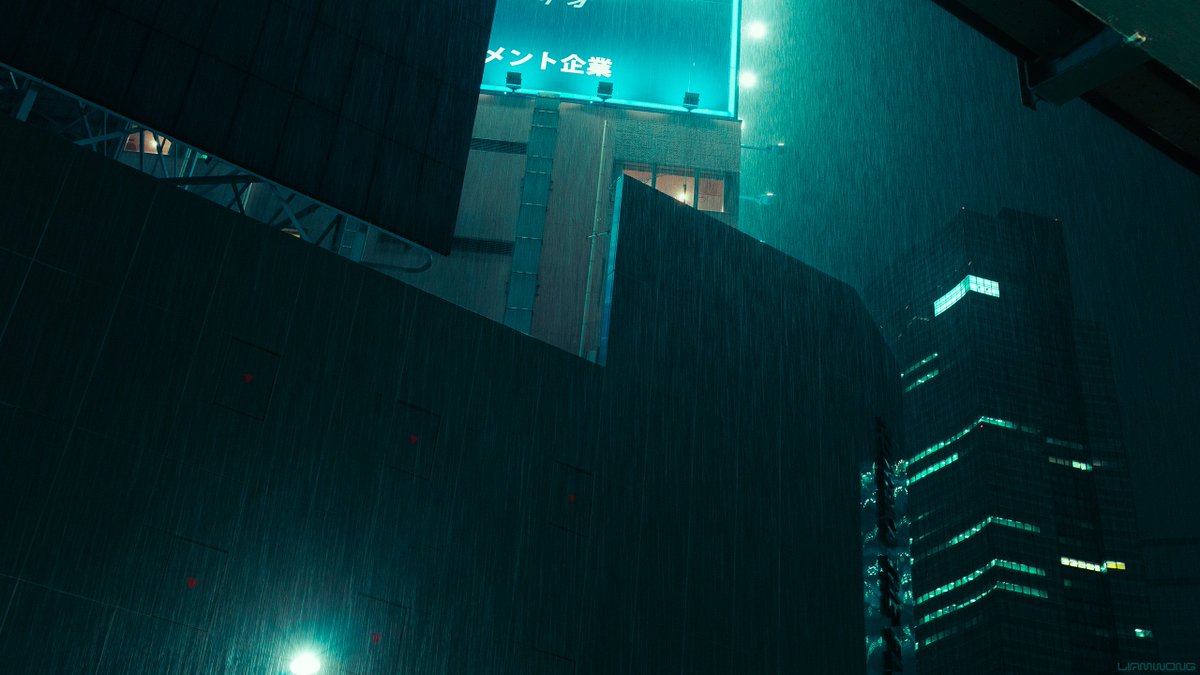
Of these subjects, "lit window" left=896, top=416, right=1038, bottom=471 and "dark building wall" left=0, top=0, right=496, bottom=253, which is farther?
"lit window" left=896, top=416, right=1038, bottom=471

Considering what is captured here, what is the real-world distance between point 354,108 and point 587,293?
1818cm

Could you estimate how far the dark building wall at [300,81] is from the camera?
1919cm

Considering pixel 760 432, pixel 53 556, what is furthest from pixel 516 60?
pixel 53 556

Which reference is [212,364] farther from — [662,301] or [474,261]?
[474,261]

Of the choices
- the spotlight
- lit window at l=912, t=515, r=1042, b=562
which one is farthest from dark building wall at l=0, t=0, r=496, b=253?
lit window at l=912, t=515, r=1042, b=562

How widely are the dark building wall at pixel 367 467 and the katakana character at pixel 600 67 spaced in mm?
21552

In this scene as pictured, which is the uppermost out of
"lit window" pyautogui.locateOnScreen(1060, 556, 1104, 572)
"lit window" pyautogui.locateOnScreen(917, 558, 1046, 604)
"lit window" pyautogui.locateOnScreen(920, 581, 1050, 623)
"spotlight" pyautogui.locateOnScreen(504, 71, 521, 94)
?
"lit window" pyautogui.locateOnScreen(1060, 556, 1104, 572)

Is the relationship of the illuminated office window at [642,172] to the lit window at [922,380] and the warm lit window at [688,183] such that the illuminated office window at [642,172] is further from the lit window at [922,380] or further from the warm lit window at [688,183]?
the lit window at [922,380]

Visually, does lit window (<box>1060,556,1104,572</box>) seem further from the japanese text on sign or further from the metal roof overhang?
the metal roof overhang

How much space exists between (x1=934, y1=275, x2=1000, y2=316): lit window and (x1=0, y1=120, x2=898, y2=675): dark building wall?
179 m

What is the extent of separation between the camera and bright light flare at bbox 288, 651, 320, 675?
16.5 metres

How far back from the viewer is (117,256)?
1689 cm

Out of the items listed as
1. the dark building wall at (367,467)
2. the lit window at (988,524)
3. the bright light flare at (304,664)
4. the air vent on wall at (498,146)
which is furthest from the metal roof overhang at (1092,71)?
the lit window at (988,524)

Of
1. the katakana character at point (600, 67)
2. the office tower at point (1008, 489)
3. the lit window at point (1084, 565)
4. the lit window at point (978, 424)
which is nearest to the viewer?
the katakana character at point (600, 67)
